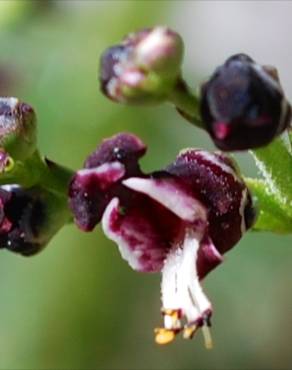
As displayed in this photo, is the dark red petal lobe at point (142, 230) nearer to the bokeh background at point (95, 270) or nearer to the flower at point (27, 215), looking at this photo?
→ the flower at point (27, 215)

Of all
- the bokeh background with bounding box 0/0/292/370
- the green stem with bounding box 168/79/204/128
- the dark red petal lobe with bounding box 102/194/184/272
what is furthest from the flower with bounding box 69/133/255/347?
the bokeh background with bounding box 0/0/292/370

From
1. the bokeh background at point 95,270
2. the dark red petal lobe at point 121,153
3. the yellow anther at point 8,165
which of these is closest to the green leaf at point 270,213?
the dark red petal lobe at point 121,153

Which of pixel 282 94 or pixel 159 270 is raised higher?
pixel 282 94

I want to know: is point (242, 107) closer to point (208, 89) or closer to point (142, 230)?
point (208, 89)

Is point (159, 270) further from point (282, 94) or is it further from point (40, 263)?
point (40, 263)

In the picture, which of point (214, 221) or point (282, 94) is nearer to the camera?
point (282, 94)

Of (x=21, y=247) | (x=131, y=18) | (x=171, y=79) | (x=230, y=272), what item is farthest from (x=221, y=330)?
(x=171, y=79)

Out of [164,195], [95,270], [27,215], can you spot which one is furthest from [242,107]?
[95,270]
